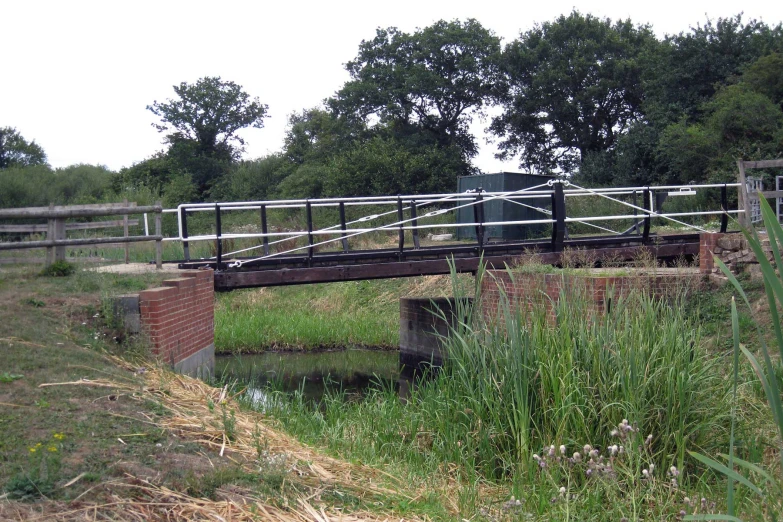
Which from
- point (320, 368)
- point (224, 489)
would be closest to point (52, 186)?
point (320, 368)

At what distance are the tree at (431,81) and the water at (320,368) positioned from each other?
21.3m

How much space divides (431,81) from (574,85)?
22.1 ft

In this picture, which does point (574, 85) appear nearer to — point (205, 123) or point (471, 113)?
point (471, 113)

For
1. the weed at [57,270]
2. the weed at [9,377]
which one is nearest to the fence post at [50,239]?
the weed at [57,270]

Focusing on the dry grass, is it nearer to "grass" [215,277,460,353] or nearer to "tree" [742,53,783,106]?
"grass" [215,277,460,353]

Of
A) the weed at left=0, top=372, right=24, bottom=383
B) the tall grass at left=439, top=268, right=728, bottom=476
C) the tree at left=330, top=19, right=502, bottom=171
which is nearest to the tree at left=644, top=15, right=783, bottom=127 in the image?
the tree at left=330, top=19, right=502, bottom=171

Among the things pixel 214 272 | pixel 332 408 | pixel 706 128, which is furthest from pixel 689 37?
pixel 332 408

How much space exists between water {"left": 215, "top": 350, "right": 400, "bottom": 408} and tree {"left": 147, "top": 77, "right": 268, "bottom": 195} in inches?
1094

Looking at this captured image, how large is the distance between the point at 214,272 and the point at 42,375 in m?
4.81

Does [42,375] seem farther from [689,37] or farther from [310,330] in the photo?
[689,37]

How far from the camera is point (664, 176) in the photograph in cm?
2903

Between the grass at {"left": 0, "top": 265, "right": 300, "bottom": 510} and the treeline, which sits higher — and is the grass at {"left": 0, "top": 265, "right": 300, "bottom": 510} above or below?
below

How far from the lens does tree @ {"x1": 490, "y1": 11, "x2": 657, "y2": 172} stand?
115 feet

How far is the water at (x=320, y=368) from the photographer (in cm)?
1364
